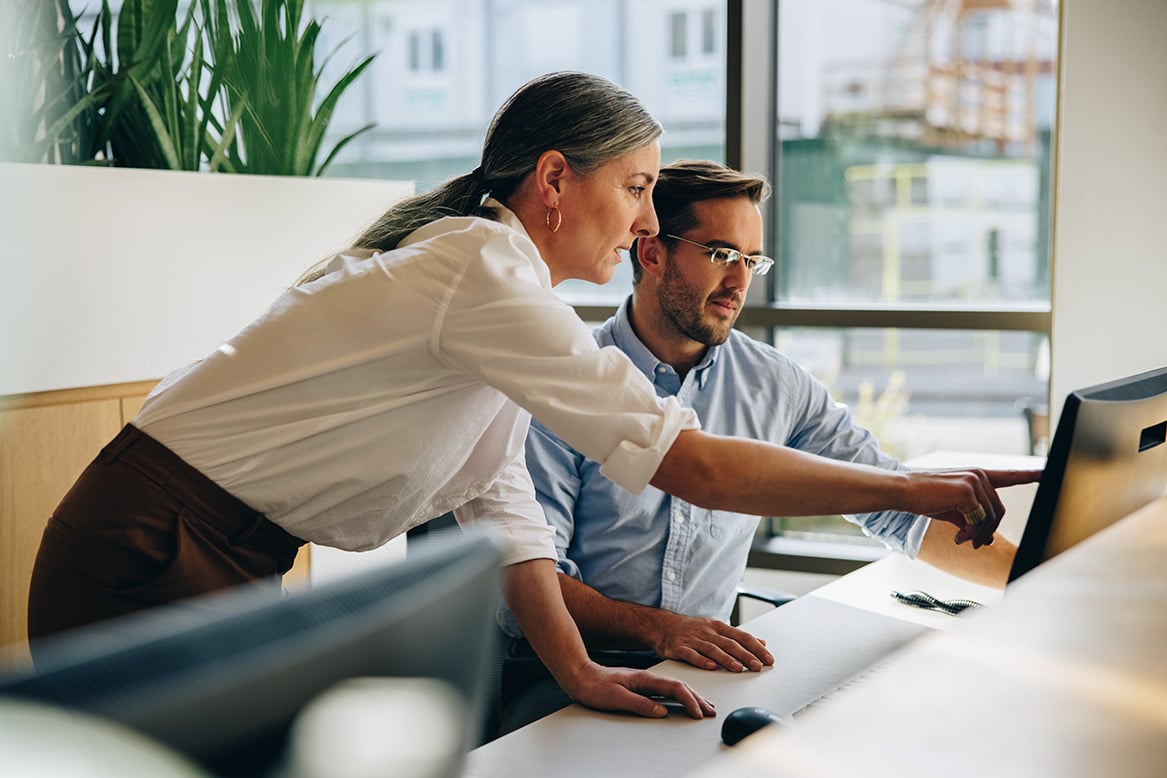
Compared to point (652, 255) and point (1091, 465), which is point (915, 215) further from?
point (1091, 465)

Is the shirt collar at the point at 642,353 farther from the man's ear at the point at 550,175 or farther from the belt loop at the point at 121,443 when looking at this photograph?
the belt loop at the point at 121,443

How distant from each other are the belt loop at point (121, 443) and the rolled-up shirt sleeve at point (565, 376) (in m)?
0.47

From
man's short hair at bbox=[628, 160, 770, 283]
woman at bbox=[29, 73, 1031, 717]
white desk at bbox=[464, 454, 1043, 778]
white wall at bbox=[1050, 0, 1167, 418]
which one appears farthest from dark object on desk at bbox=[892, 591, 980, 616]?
white wall at bbox=[1050, 0, 1167, 418]

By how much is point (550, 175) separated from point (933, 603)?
967mm

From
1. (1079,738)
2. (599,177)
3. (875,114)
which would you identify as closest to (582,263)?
(599,177)

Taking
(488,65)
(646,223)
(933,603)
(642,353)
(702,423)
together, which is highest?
(488,65)

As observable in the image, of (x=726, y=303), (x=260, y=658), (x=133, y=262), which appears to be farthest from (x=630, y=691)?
(x=133, y=262)

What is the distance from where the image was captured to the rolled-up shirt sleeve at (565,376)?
124 centimetres

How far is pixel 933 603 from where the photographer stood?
1868 millimetres

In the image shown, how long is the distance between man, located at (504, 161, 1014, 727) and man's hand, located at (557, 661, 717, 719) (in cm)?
38

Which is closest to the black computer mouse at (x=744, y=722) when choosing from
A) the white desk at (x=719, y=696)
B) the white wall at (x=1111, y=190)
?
the white desk at (x=719, y=696)

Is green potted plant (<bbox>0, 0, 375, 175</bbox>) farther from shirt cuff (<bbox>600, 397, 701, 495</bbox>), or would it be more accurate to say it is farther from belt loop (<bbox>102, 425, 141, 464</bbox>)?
shirt cuff (<bbox>600, 397, 701, 495</bbox>)

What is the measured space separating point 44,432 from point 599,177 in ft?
4.83

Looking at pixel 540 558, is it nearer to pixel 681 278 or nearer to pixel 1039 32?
pixel 681 278
